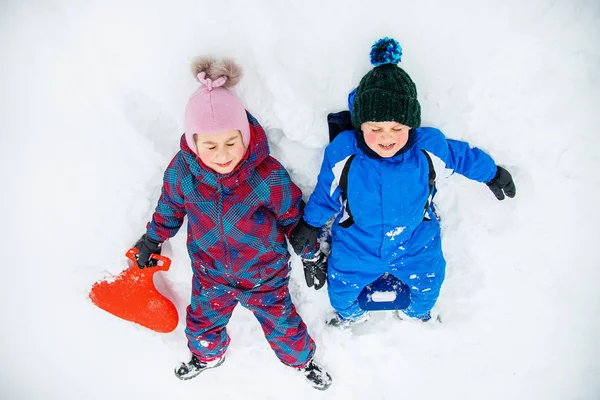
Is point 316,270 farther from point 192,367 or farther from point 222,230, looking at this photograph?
point 192,367

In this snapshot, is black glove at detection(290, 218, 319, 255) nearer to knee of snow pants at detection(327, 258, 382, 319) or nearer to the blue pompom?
knee of snow pants at detection(327, 258, 382, 319)

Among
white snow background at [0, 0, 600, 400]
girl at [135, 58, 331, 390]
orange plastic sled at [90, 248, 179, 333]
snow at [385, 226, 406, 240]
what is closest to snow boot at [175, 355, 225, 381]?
girl at [135, 58, 331, 390]

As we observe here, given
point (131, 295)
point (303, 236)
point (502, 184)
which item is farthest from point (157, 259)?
point (502, 184)

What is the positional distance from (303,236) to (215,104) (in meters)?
0.66

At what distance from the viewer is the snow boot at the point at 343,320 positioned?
2.06m

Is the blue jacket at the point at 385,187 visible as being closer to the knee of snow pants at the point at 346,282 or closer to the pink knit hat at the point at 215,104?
the knee of snow pants at the point at 346,282

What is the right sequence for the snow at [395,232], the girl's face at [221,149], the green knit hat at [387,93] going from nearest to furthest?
the green knit hat at [387,93] → the girl's face at [221,149] → the snow at [395,232]

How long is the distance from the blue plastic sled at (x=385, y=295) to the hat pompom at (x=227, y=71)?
1.13 meters

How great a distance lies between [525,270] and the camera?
193cm

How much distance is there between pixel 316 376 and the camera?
2.06 m

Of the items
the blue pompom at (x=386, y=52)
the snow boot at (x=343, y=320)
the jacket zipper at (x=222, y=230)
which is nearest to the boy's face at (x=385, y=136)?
the blue pompom at (x=386, y=52)

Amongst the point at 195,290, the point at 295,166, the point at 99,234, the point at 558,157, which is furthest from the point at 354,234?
the point at 99,234

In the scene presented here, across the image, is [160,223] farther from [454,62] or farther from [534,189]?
[534,189]

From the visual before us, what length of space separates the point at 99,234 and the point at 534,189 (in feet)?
6.75
